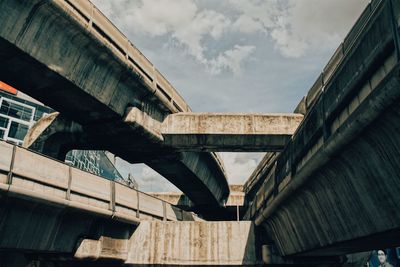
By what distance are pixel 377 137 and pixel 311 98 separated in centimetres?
1061

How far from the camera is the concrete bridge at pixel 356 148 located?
6.14 m

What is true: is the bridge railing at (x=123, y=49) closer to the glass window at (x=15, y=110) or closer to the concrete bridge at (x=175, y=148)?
the concrete bridge at (x=175, y=148)

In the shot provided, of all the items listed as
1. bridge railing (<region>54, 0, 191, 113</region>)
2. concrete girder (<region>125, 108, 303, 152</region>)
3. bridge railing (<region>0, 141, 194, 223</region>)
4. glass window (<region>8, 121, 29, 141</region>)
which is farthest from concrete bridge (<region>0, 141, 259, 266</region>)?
glass window (<region>8, 121, 29, 141</region>)

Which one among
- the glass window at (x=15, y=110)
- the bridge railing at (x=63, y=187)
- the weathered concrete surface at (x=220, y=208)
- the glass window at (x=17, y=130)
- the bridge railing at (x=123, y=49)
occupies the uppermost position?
the glass window at (x=15, y=110)

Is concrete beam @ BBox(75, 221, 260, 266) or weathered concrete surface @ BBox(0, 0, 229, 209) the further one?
concrete beam @ BBox(75, 221, 260, 266)

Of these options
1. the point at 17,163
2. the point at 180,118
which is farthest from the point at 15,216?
the point at 180,118

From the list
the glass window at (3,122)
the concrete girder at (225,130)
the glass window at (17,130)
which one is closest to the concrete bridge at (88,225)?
the concrete girder at (225,130)

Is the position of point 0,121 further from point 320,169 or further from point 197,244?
point 320,169

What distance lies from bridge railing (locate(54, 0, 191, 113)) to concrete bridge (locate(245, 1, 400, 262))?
27.0 feet

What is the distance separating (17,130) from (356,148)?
88.4m

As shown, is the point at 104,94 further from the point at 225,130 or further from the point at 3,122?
the point at 3,122

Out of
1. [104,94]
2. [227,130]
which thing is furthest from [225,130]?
[104,94]

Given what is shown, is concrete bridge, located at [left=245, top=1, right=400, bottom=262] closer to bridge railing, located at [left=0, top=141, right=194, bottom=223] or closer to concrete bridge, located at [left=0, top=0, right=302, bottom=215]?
concrete bridge, located at [left=0, top=0, right=302, bottom=215]

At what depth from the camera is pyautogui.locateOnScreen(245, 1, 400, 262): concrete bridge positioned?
20.1 feet
